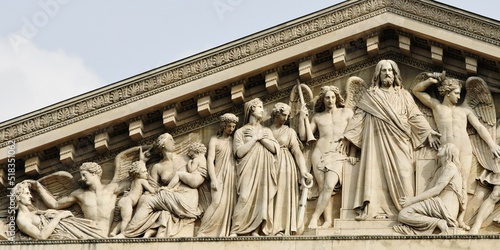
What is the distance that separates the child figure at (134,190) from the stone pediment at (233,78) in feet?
1.98

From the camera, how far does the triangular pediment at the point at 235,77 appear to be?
3809cm

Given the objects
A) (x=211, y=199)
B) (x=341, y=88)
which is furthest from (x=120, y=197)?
(x=341, y=88)

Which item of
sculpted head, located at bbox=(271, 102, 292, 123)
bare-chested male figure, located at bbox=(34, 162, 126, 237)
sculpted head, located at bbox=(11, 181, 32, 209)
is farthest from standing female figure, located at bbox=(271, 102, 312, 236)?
sculpted head, located at bbox=(11, 181, 32, 209)

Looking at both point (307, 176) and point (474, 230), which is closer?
point (474, 230)

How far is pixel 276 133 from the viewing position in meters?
38.0

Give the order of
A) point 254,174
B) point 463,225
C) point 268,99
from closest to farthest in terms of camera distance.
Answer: point 463,225 < point 254,174 < point 268,99

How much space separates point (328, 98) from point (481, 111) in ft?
8.20

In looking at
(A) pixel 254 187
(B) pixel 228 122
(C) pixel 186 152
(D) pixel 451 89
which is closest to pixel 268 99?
Answer: (B) pixel 228 122

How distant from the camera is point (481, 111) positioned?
37.8m

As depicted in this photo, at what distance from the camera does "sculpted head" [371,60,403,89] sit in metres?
38.0

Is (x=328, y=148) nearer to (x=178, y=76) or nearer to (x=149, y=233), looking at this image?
(x=178, y=76)

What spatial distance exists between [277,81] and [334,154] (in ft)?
5.25

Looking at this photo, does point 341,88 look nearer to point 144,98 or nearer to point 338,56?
point 338,56

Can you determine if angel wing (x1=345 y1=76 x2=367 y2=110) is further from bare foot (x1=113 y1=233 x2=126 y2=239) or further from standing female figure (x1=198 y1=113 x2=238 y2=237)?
bare foot (x1=113 y1=233 x2=126 y2=239)
